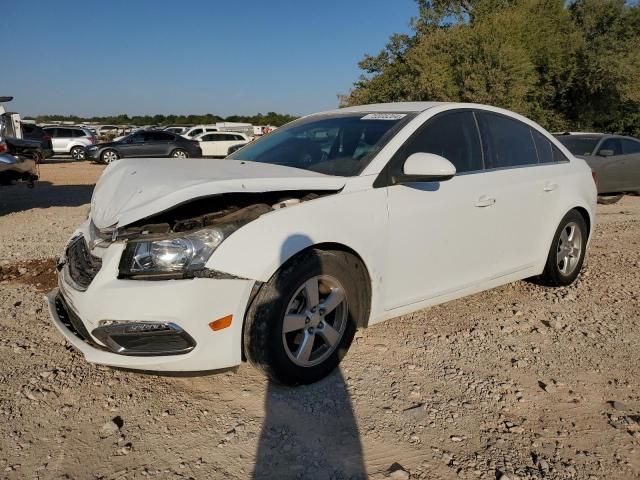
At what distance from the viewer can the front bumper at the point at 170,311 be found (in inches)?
104

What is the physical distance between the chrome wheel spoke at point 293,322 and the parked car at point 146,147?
2086 cm

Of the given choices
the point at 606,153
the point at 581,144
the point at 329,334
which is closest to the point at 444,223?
the point at 329,334

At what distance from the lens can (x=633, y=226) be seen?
→ 809 centimetres

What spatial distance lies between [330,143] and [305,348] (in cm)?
154

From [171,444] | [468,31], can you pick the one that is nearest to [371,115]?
[171,444]

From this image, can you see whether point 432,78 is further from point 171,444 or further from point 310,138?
point 171,444

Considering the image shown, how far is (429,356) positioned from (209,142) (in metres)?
24.4

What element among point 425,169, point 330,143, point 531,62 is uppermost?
point 531,62

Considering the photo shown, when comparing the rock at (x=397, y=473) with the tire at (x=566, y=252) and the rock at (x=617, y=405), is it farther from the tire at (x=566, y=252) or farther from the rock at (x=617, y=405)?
the tire at (x=566, y=252)

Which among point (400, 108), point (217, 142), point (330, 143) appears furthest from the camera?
point (217, 142)

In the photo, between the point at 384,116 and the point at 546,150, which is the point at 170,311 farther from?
the point at 546,150

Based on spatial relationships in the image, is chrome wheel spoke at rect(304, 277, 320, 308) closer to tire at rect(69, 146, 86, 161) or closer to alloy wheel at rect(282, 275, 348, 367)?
alloy wheel at rect(282, 275, 348, 367)

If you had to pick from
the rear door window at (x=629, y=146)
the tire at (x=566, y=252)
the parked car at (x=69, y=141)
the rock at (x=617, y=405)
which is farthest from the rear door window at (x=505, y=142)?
the parked car at (x=69, y=141)

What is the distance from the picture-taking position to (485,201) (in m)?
3.87
